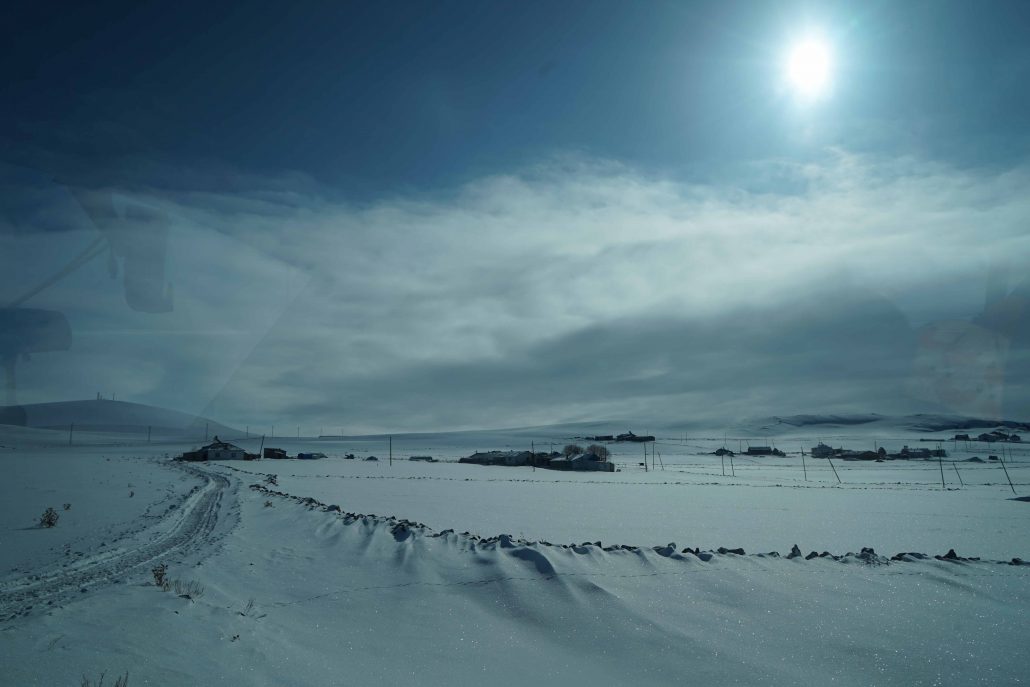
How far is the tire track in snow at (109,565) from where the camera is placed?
6.98 meters

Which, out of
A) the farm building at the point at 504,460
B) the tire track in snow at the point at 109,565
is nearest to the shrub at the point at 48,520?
the tire track in snow at the point at 109,565

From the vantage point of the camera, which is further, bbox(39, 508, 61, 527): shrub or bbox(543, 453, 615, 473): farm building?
bbox(543, 453, 615, 473): farm building

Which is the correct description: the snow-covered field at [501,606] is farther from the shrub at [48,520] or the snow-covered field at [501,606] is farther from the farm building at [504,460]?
the farm building at [504,460]

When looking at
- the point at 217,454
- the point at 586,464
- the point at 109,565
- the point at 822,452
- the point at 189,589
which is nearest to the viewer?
the point at 189,589

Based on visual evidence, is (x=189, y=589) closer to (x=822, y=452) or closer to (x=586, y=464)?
(x=586, y=464)

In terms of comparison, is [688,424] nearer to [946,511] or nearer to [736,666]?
[946,511]

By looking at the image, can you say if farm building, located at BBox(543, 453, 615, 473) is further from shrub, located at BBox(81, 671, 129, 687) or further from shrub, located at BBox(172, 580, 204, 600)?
shrub, located at BBox(81, 671, 129, 687)

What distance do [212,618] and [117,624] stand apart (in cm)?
79

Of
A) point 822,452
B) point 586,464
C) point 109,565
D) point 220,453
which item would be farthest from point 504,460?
point 109,565

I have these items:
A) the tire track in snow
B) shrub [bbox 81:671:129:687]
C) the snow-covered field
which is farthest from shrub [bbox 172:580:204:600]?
shrub [bbox 81:671:129:687]

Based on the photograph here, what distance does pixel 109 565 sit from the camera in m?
8.95

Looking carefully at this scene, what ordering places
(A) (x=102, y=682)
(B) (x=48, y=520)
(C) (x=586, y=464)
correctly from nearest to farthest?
(A) (x=102, y=682) < (B) (x=48, y=520) < (C) (x=586, y=464)

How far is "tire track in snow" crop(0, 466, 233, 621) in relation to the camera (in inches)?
275

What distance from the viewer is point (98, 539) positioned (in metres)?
11.5
